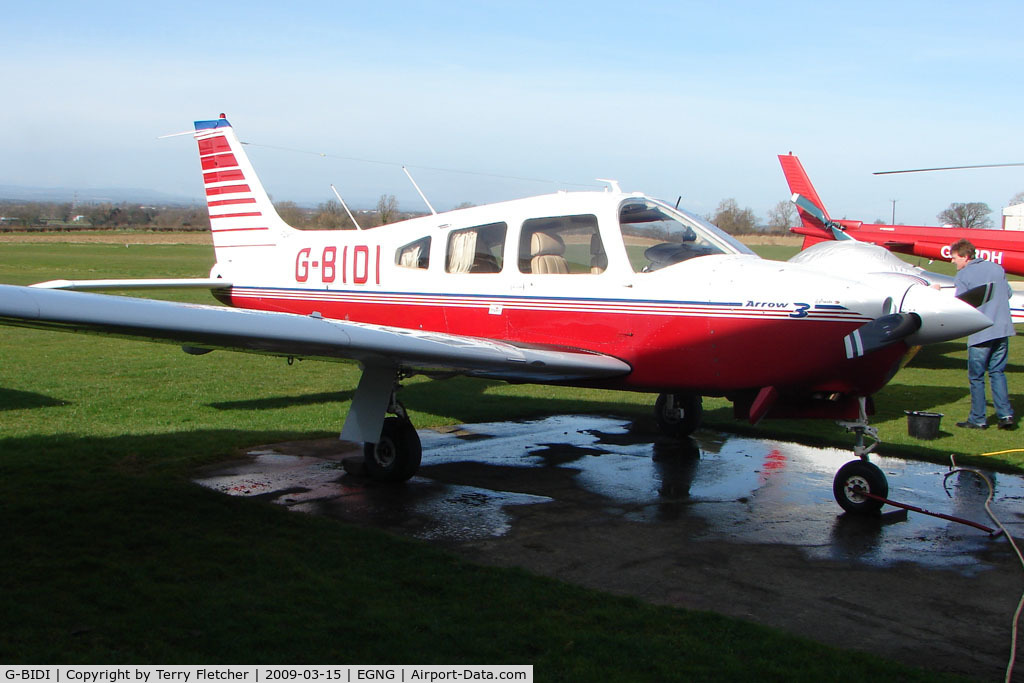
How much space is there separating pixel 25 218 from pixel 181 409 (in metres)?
113

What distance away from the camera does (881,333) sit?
18.9 ft

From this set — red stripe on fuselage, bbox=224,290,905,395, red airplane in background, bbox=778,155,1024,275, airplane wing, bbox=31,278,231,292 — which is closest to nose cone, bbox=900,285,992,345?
red stripe on fuselage, bbox=224,290,905,395

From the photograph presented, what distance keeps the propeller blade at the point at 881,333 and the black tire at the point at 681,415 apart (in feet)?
10.1

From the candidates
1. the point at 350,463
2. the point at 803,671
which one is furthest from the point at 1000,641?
the point at 350,463

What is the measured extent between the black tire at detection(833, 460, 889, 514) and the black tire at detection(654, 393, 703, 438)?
8.36 ft

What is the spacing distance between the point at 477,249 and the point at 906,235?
64.5 ft

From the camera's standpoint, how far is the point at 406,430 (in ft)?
23.1

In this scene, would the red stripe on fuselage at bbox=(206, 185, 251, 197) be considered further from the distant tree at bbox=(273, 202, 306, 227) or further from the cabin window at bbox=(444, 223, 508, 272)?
the distant tree at bbox=(273, 202, 306, 227)

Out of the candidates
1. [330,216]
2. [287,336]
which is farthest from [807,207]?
[287,336]

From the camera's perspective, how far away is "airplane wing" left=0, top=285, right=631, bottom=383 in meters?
4.75

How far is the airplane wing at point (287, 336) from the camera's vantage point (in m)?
4.75

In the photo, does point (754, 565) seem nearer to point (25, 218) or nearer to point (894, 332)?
point (894, 332)

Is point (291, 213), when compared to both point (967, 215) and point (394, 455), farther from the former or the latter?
point (967, 215)

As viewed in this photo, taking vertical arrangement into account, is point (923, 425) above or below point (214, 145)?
below
